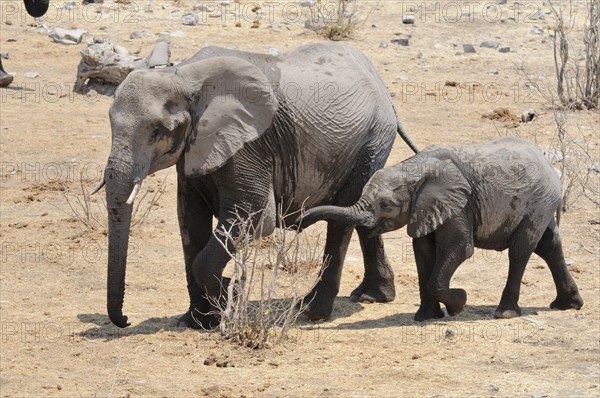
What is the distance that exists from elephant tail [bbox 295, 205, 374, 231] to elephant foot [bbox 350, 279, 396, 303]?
111cm

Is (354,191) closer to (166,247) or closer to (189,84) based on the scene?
(189,84)

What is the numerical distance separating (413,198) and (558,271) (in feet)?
4.55

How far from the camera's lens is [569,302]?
9531mm

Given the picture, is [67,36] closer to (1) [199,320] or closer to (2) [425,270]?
(1) [199,320]

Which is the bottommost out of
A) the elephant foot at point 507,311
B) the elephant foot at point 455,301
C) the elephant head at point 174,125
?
the elephant foot at point 507,311

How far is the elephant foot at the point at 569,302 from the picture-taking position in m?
9.52

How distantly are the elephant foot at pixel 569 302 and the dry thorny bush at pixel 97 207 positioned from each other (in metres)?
3.52

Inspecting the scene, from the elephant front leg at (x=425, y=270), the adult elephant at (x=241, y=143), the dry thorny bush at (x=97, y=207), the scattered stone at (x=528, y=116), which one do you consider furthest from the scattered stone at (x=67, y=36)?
the elephant front leg at (x=425, y=270)

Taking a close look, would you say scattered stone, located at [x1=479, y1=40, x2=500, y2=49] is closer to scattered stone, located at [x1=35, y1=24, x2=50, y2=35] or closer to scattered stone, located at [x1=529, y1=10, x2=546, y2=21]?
scattered stone, located at [x1=529, y1=10, x2=546, y2=21]

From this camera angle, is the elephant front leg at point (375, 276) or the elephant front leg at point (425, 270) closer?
the elephant front leg at point (425, 270)

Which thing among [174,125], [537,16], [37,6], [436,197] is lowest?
[537,16]

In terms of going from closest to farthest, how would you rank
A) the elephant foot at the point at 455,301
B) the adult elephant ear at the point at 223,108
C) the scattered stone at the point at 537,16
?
1. the adult elephant ear at the point at 223,108
2. the elephant foot at the point at 455,301
3. the scattered stone at the point at 537,16

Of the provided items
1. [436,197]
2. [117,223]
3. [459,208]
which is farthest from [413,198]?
[117,223]

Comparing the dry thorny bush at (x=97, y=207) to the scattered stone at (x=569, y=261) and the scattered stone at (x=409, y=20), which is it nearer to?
the scattered stone at (x=569, y=261)
